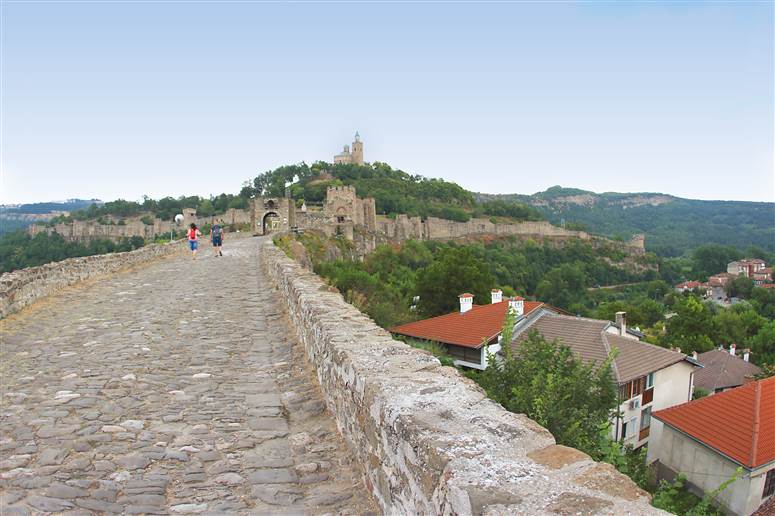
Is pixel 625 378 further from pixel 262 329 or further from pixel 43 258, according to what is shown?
pixel 43 258

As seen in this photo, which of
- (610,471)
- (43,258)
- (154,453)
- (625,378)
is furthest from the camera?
(43,258)

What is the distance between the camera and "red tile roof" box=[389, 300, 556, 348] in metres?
19.4

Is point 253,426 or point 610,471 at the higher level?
point 610,471

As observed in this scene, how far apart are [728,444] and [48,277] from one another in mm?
16323

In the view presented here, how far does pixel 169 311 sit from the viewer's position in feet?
26.2

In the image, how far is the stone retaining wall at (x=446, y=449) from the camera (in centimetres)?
161

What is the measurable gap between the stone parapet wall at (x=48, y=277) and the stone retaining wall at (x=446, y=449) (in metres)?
7.12

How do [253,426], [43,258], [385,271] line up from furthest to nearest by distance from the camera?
[43,258], [385,271], [253,426]

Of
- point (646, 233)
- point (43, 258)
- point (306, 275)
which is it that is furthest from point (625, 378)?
point (646, 233)

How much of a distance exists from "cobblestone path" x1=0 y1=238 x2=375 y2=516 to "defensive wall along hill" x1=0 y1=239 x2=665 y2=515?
0.35 meters

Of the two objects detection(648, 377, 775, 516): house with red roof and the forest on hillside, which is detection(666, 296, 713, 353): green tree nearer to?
the forest on hillside

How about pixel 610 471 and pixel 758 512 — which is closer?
pixel 610 471

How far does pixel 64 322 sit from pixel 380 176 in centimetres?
9823

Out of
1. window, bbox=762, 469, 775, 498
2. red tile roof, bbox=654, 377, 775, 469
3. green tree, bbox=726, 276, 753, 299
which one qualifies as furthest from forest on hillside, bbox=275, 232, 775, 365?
window, bbox=762, 469, 775, 498
